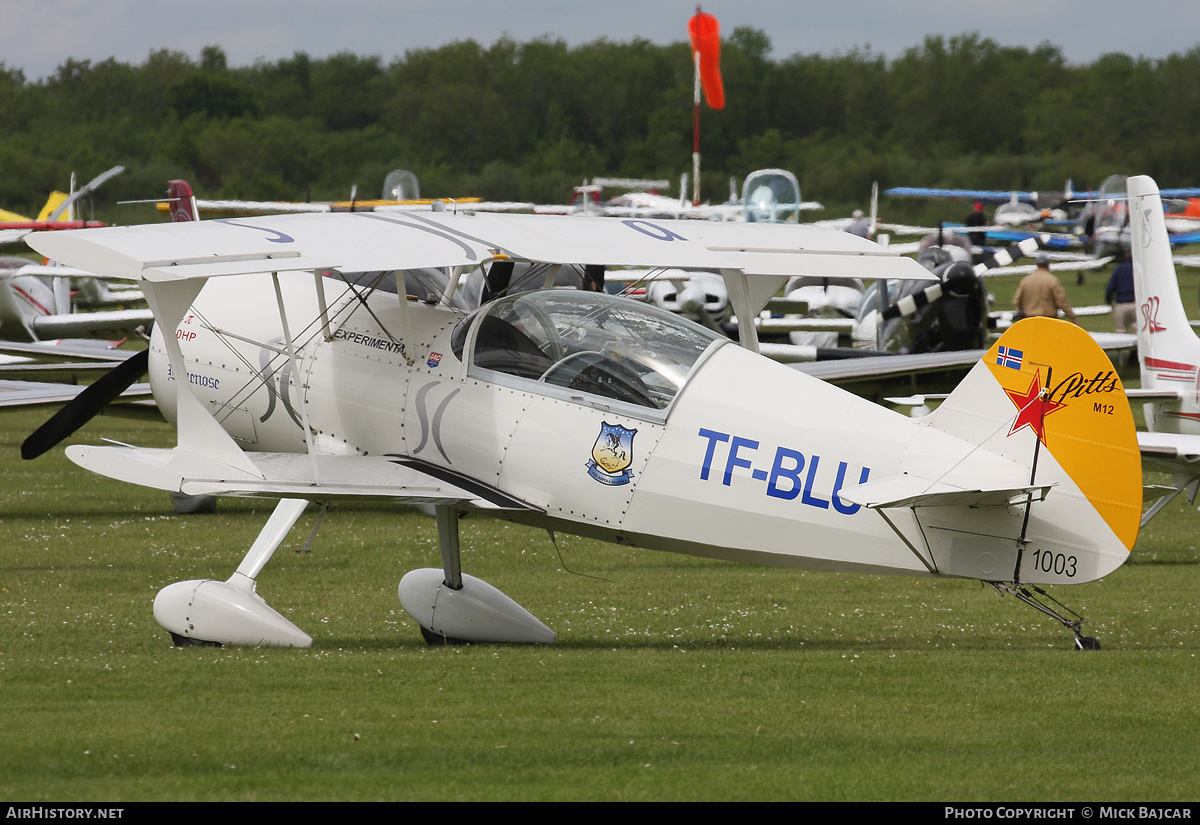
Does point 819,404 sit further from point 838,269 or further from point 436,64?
point 436,64

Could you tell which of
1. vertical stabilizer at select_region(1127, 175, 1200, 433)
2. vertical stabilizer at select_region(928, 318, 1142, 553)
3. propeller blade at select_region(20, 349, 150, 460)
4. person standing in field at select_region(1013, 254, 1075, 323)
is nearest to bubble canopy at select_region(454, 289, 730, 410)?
vertical stabilizer at select_region(928, 318, 1142, 553)

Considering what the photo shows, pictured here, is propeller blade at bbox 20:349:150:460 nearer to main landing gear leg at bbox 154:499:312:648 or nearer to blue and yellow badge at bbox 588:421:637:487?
main landing gear leg at bbox 154:499:312:648

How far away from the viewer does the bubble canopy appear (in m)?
7.43

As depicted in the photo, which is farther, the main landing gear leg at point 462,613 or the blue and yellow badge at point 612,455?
the main landing gear leg at point 462,613

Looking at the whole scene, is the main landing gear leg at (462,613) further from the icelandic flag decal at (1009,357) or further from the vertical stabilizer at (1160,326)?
the vertical stabilizer at (1160,326)

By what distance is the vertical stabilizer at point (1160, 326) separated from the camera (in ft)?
41.7

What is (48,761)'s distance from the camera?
207 inches

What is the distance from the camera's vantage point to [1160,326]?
42.9ft

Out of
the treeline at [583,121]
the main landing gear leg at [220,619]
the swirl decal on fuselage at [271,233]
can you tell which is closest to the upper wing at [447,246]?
the swirl decal on fuselage at [271,233]

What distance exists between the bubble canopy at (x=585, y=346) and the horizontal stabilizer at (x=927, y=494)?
3.63 feet

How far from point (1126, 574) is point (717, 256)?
4872 millimetres

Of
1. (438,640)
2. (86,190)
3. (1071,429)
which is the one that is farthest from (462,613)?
(86,190)

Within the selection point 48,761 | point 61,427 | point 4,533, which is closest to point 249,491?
point 48,761

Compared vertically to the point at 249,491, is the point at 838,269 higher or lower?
higher
